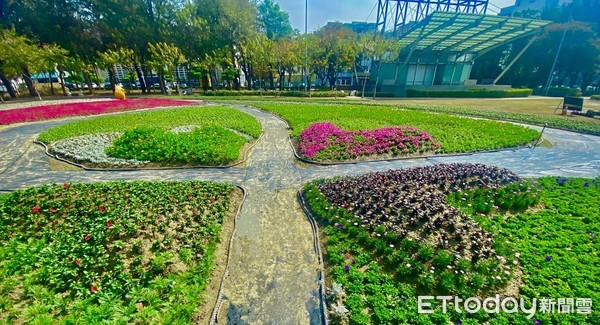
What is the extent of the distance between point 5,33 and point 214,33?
2329 centimetres

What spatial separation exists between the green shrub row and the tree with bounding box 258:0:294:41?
5642 cm

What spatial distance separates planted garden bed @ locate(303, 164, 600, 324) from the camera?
3.80 metres

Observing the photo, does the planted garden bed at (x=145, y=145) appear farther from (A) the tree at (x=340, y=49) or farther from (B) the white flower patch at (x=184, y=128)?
(A) the tree at (x=340, y=49)

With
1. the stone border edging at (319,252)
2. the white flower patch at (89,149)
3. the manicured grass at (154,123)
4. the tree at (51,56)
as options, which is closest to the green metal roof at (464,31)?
the manicured grass at (154,123)

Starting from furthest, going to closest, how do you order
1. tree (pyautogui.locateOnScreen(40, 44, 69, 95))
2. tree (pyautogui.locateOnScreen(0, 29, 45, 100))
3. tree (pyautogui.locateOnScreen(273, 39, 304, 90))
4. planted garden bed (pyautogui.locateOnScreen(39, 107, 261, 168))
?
tree (pyautogui.locateOnScreen(273, 39, 304, 90)), tree (pyautogui.locateOnScreen(40, 44, 69, 95)), tree (pyautogui.locateOnScreen(0, 29, 45, 100)), planted garden bed (pyautogui.locateOnScreen(39, 107, 261, 168))

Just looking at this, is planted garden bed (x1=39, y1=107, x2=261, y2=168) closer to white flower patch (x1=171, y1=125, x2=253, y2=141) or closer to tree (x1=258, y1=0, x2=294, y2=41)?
white flower patch (x1=171, y1=125, x2=253, y2=141)

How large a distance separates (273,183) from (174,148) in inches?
192

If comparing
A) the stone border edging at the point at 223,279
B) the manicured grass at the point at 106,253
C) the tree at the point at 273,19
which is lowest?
the stone border edging at the point at 223,279

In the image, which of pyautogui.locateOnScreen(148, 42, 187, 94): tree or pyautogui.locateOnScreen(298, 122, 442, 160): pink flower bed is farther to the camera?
pyautogui.locateOnScreen(148, 42, 187, 94): tree

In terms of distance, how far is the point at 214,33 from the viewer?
128 feet

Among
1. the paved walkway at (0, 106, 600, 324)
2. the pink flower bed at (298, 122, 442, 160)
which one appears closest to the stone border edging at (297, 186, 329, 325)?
the paved walkway at (0, 106, 600, 324)

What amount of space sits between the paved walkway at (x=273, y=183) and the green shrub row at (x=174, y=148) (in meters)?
0.73

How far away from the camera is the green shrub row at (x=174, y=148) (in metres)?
9.74

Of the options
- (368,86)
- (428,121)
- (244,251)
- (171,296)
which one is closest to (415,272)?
(244,251)
